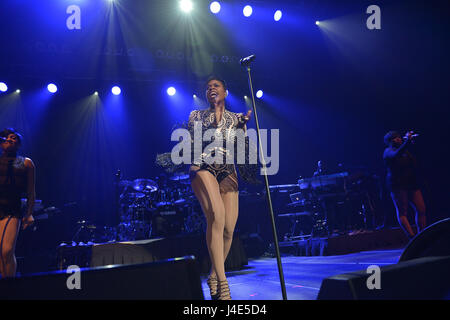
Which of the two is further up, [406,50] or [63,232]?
[406,50]

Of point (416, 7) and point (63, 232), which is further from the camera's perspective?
point (63, 232)

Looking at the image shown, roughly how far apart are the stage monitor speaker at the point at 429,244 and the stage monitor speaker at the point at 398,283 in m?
0.39

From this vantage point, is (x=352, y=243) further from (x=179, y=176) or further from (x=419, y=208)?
(x=179, y=176)

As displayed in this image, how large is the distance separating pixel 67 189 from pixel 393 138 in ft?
29.4

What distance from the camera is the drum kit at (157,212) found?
743 centimetres

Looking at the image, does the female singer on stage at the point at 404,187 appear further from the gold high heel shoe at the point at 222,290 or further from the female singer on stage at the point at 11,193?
the female singer on stage at the point at 11,193

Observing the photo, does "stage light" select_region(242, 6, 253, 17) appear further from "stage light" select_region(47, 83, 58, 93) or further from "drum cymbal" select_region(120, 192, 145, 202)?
"stage light" select_region(47, 83, 58, 93)

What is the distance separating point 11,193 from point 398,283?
347 cm

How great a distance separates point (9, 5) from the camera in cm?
690

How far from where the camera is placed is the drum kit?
7426mm

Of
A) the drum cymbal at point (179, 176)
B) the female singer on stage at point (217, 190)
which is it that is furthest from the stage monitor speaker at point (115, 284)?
the drum cymbal at point (179, 176)
